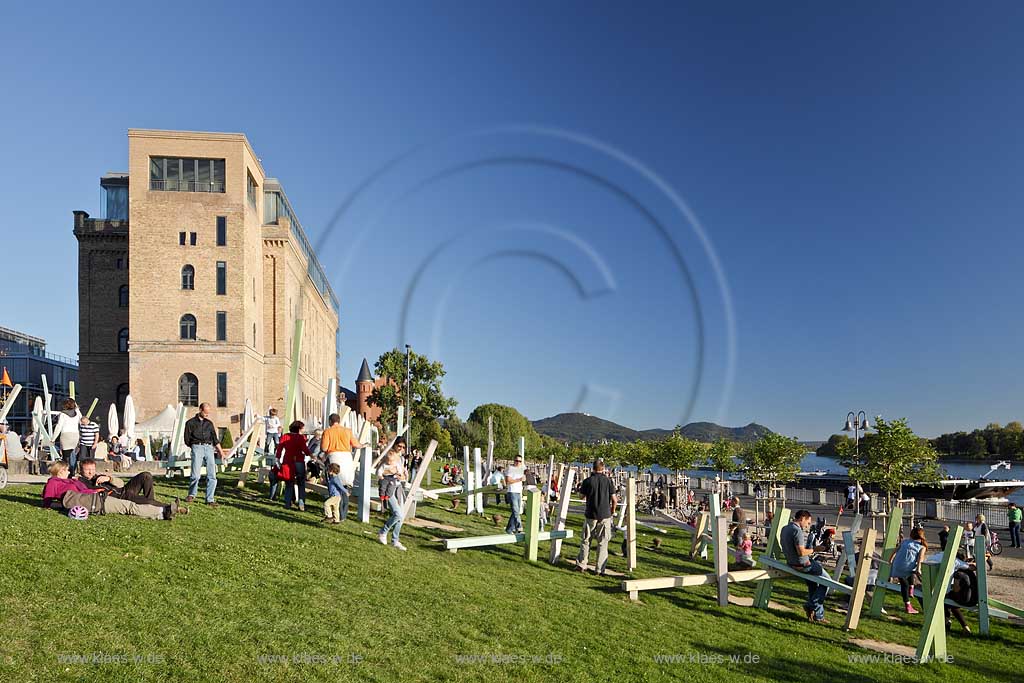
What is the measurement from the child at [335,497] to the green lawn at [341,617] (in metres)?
0.42

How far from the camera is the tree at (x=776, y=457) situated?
51.0 metres

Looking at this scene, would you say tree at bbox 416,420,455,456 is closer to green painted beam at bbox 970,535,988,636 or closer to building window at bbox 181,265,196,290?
building window at bbox 181,265,196,290

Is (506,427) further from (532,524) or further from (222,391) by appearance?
(532,524)

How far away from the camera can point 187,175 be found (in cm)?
5506

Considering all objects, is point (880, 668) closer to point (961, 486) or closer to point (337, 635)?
point (337, 635)

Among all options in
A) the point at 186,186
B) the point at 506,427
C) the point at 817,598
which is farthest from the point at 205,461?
the point at 506,427

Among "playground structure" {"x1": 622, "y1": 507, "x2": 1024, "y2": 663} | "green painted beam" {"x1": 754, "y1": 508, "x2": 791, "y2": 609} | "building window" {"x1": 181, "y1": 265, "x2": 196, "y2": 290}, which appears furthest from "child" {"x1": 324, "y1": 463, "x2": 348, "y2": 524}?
"building window" {"x1": 181, "y1": 265, "x2": 196, "y2": 290}

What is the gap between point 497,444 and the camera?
92.8 m

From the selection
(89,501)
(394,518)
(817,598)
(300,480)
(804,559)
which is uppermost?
(89,501)

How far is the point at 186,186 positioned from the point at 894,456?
4882 cm

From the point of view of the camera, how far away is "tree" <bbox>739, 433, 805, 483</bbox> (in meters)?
51.0

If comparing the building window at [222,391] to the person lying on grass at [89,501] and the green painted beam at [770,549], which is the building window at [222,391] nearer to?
the person lying on grass at [89,501]

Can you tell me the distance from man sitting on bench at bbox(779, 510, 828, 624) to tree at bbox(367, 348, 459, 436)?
63019mm

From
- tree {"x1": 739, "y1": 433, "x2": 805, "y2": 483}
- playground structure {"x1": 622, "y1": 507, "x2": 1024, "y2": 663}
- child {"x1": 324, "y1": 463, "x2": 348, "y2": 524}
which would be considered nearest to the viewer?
playground structure {"x1": 622, "y1": 507, "x2": 1024, "y2": 663}
